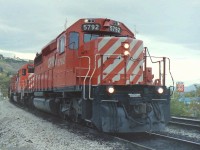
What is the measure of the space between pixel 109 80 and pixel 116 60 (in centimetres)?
65

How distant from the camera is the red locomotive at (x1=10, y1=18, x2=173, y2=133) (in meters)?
9.55

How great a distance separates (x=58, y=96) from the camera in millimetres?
14211

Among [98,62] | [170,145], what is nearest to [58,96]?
[98,62]

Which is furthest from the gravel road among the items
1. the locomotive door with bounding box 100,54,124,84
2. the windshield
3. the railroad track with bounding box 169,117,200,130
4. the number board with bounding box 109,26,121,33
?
the railroad track with bounding box 169,117,200,130

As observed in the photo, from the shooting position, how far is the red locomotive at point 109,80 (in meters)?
9.55

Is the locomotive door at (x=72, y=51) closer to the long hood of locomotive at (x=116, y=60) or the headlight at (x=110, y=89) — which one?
the long hood of locomotive at (x=116, y=60)

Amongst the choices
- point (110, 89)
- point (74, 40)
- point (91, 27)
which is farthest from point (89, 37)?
point (110, 89)

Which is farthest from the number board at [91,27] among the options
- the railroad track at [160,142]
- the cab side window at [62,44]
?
the railroad track at [160,142]

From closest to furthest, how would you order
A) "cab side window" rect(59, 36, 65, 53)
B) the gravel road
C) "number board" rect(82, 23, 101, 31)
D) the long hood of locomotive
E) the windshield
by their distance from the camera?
the gravel road → the long hood of locomotive → "number board" rect(82, 23, 101, 31) → the windshield → "cab side window" rect(59, 36, 65, 53)

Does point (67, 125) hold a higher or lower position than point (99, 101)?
lower

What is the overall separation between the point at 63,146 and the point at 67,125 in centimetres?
451

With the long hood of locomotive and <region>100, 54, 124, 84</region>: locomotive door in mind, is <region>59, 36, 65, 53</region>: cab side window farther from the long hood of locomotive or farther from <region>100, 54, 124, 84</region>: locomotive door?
<region>100, 54, 124, 84</region>: locomotive door

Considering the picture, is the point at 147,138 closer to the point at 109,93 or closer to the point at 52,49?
the point at 109,93

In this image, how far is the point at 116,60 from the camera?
34.8ft
